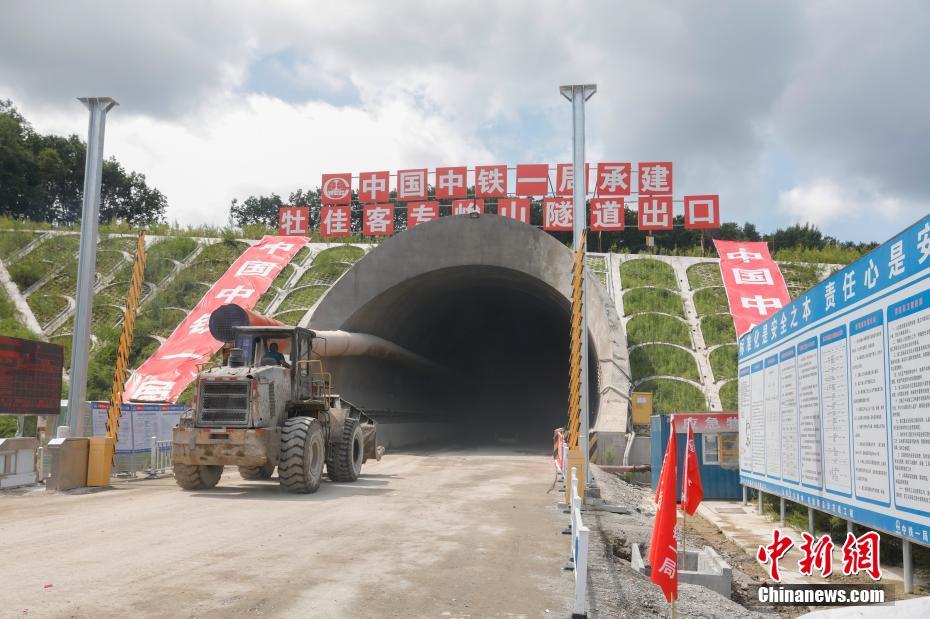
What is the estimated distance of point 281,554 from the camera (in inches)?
310

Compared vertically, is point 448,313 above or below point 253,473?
above

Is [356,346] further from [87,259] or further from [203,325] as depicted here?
[87,259]

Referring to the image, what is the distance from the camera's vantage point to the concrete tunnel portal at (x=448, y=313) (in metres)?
26.0

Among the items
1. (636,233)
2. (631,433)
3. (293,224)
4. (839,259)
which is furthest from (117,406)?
(636,233)

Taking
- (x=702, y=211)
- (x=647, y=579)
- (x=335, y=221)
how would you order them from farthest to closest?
(x=335, y=221) → (x=702, y=211) → (x=647, y=579)

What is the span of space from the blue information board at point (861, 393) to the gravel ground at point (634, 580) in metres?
1.53

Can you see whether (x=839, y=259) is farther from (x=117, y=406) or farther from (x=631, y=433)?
(x=117, y=406)

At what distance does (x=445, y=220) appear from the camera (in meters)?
27.2

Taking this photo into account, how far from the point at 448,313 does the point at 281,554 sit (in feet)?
95.6

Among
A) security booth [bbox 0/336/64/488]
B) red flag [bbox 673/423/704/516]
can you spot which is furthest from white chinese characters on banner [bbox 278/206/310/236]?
red flag [bbox 673/423/704/516]

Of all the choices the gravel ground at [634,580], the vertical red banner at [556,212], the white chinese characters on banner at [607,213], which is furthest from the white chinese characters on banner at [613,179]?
the gravel ground at [634,580]

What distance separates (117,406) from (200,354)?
33.7 feet

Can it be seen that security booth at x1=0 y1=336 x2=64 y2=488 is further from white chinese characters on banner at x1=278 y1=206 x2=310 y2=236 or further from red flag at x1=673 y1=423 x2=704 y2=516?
white chinese characters on banner at x1=278 y1=206 x2=310 y2=236

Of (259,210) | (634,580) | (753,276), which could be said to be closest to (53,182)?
(259,210)
